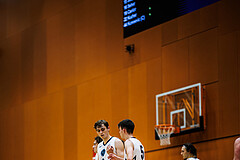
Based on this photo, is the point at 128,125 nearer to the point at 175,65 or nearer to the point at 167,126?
the point at 167,126

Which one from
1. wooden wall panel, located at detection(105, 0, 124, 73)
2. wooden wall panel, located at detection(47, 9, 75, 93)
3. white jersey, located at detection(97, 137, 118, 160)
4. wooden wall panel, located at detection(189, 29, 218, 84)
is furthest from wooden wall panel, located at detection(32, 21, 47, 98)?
white jersey, located at detection(97, 137, 118, 160)

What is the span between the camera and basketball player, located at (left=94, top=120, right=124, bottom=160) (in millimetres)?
8442

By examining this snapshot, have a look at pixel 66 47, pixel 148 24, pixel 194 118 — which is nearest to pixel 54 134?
pixel 66 47

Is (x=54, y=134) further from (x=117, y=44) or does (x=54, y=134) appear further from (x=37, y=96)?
(x=117, y=44)

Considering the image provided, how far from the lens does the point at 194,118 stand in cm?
1023

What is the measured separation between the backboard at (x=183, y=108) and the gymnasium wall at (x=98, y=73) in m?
0.31

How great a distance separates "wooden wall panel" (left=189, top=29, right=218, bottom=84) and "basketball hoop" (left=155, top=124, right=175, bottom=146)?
1.23 metres

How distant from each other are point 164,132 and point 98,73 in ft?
11.7

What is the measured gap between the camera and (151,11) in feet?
40.0

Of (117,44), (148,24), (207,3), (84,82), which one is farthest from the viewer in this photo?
(84,82)

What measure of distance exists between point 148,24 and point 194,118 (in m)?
3.28

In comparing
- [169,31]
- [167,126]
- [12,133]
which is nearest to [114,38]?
[169,31]

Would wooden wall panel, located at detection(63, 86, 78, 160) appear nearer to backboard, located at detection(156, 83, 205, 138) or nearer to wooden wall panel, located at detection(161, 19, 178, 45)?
backboard, located at detection(156, 83, 205, 138)

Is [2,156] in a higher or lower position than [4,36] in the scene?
lower
